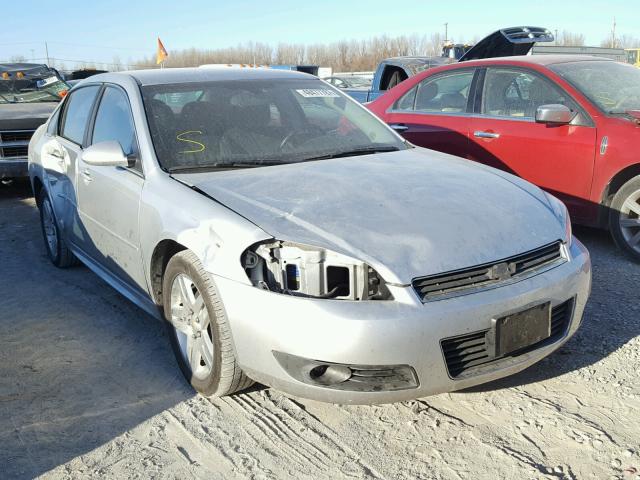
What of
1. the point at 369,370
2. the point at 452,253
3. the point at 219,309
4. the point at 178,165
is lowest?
the point at 369,370

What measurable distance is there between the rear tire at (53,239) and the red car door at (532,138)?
3.53 meters

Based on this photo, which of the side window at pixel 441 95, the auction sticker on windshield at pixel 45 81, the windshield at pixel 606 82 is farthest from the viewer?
the auction sticker on windshield at pixel 45 81

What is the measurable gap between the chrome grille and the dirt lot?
63 cm

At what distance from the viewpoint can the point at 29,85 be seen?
32.8ft

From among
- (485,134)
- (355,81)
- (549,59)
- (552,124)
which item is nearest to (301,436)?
(552,124)

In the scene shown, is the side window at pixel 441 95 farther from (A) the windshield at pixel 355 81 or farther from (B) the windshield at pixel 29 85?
(A) the windshield at pixel 355 81

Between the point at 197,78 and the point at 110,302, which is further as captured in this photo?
the point at 110,302

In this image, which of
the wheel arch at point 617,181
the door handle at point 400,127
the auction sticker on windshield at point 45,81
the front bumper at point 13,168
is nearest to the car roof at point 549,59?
the door handle at point 400,127

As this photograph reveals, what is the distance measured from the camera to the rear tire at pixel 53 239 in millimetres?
5227

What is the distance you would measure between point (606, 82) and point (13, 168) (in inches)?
268

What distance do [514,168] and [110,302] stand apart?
11.2 ft

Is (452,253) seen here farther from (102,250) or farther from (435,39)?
(435,39)

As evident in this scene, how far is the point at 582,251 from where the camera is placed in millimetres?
3316

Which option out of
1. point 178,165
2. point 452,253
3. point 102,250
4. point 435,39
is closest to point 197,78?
point 178,165
